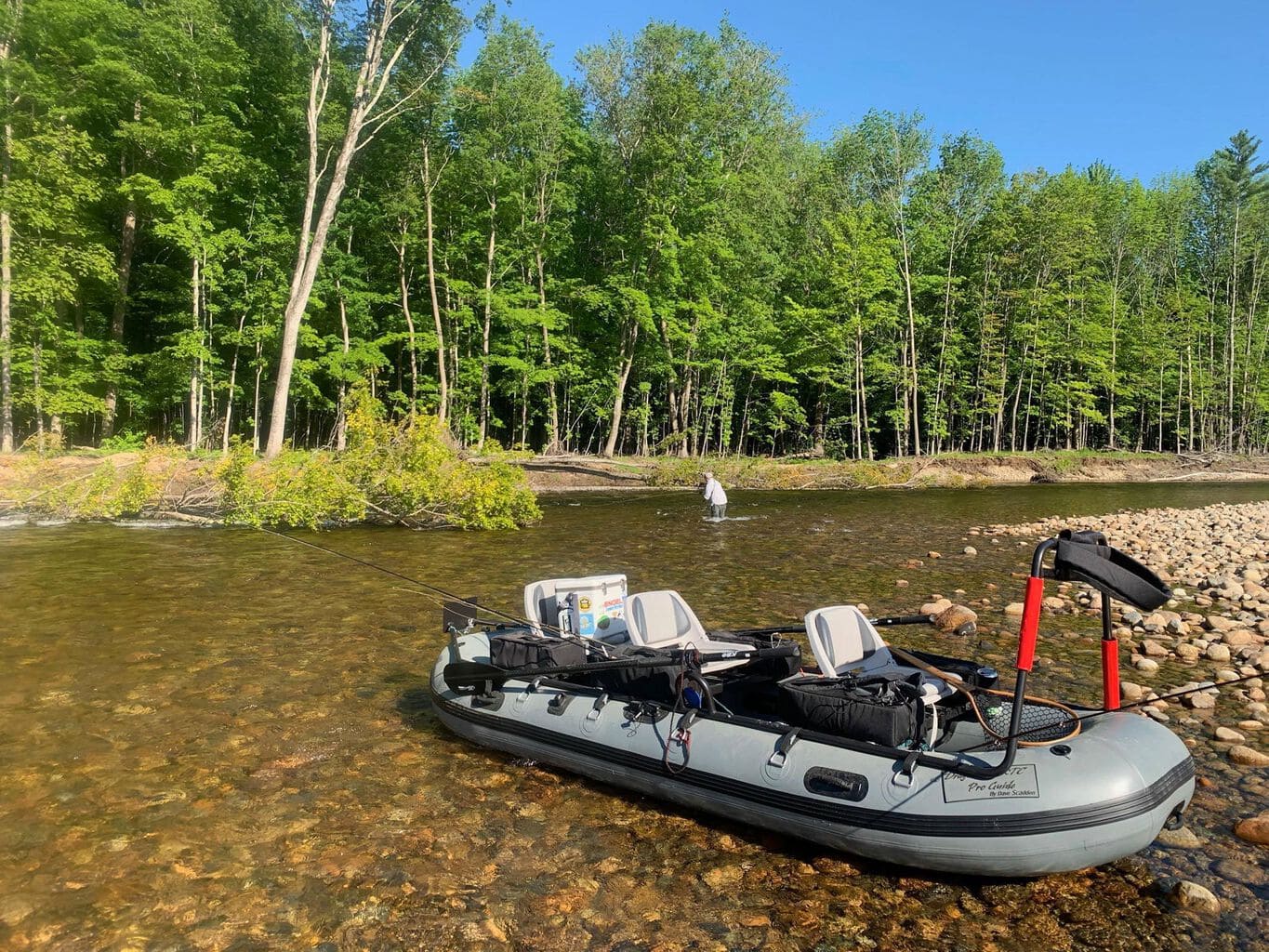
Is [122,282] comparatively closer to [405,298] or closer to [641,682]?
[405,298]

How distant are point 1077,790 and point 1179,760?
0.82 meters

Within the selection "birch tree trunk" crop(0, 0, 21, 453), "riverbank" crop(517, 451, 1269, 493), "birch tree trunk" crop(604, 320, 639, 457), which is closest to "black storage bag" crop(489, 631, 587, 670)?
"riverbank" crop(517, 451, 1269, 493)

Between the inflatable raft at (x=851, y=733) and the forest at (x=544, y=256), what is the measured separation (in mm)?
12661

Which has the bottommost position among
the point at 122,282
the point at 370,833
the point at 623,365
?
the point at 370,833

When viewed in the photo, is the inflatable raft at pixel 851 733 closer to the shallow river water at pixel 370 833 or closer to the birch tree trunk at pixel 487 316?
the shallow river water at pixel 370 833

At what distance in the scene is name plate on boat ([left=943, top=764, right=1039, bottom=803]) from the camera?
154 inches

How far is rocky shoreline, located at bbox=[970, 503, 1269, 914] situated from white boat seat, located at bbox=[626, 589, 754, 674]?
3.15 meters

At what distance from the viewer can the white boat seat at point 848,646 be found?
5.25m

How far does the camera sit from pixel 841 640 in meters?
5.54

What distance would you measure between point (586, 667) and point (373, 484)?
12426 mm

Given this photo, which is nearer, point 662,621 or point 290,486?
point 662,621

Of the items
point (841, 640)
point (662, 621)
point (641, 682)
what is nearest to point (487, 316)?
point (662, 621)

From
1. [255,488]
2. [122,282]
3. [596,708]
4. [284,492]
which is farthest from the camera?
[122,282]

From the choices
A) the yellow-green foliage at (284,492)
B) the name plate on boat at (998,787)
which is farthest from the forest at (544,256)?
the name plate on boat at (998,787)
